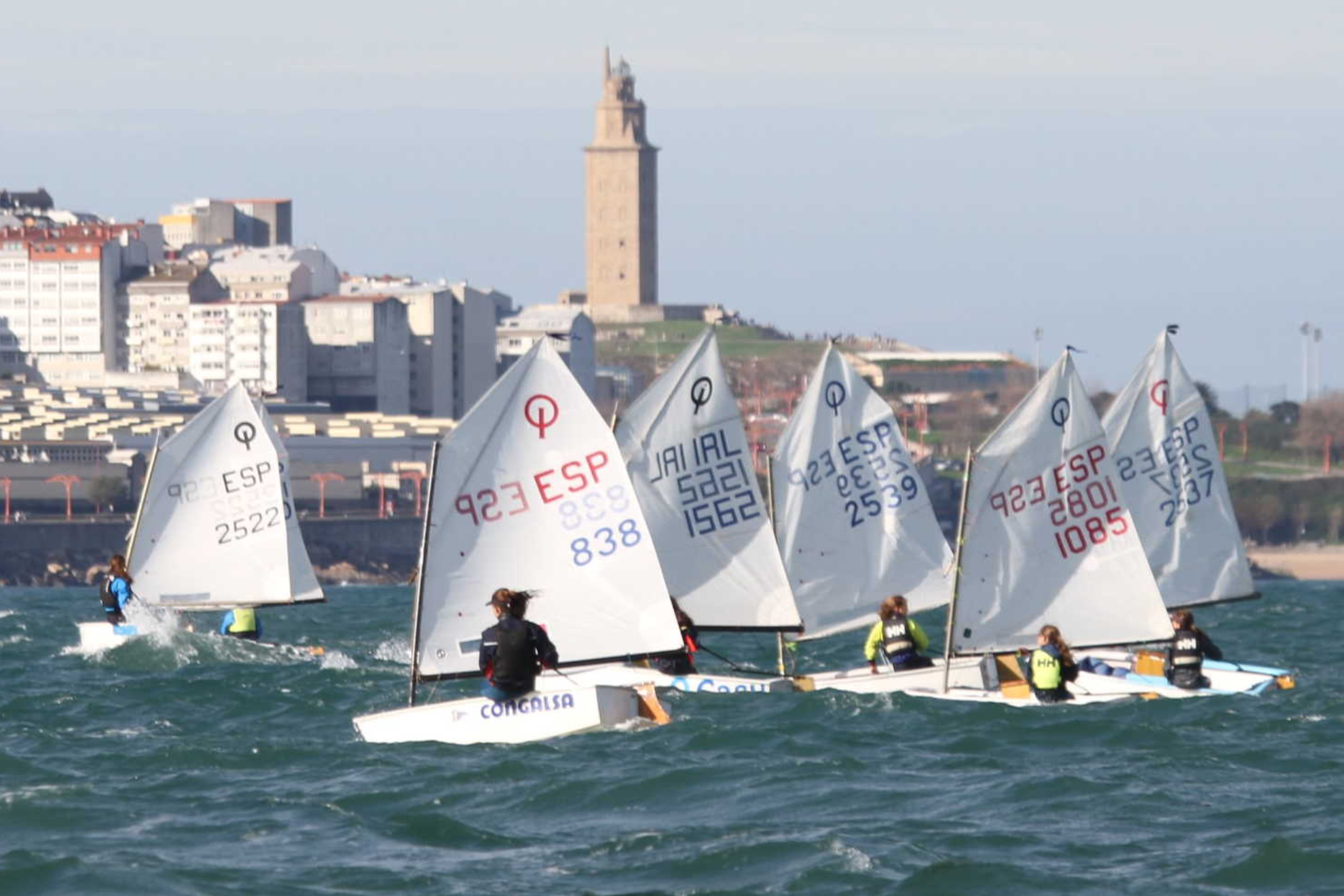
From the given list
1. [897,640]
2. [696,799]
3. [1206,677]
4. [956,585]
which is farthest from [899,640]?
[696,799]

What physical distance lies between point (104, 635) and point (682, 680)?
14753 mm

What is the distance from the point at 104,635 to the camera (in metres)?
46.0

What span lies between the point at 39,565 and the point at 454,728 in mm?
145899

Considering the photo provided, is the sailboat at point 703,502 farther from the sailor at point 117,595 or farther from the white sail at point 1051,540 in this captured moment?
the sailor at point 117,595

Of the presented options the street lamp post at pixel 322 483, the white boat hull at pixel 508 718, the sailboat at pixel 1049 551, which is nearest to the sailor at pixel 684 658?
the sailboat at pixel 1049 551

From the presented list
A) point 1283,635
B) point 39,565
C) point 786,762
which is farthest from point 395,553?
point 786,762

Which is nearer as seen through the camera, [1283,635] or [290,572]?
[290,572]

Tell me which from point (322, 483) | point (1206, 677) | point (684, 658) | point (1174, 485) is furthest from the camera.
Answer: point (322, 483)

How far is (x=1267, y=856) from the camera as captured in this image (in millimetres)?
22969

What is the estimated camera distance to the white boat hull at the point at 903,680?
34.2 m

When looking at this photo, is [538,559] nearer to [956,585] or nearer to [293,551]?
[956,585]

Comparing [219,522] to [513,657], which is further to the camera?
[219,522]

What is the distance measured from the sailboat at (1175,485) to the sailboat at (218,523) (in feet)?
46.9

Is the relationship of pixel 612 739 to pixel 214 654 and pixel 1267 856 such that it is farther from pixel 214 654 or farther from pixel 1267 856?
pixel 214 654
